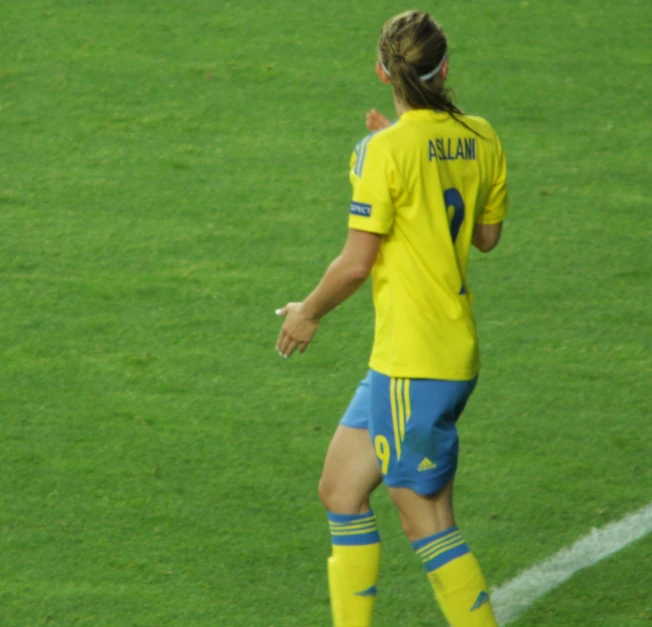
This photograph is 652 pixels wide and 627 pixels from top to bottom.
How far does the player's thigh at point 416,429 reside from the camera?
2.88 meters

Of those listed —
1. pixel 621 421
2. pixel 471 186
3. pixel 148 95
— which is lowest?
pixel 621 421

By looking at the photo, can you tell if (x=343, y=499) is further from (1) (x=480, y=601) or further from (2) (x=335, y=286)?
(2) (x=335, y=286)

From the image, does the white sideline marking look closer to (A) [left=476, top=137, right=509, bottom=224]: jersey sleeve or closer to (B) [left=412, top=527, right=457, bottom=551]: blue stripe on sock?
(B) [left=412, top=527, right=457, bottom=551]: blue stripe on sock

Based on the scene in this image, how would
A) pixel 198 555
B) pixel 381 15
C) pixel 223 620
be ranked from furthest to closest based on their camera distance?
pixel 381 15 → pixel 198 555 → pixel 223 620

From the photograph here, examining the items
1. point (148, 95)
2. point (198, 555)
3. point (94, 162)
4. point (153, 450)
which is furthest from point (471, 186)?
point (148, 95)

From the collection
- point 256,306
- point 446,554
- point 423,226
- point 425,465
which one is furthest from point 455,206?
point 256,306

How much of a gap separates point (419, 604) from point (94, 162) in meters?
3.91

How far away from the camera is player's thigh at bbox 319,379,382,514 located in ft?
10.1

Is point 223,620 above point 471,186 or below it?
below

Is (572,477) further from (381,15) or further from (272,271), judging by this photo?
(381,15)

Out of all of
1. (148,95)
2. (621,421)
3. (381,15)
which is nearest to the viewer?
(621,421)

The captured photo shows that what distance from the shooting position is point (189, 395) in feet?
15.9

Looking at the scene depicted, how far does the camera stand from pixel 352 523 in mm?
3143

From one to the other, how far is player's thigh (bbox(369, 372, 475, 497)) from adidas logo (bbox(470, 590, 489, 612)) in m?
0.28
